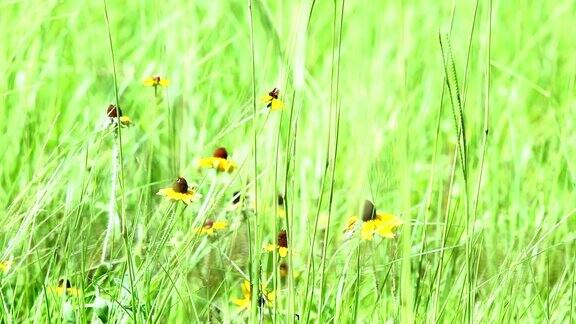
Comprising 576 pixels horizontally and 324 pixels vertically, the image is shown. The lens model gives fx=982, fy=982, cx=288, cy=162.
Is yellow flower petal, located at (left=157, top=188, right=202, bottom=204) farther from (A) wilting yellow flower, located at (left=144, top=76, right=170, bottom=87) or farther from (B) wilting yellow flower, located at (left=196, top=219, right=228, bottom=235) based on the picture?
(A) wilting yellow flower, located at (left=144, top=76, right=170, bottom=87)

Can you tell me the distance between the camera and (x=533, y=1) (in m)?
2.60

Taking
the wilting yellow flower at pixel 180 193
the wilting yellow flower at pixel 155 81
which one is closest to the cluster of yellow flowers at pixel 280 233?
the wilting yellow flower at pixel 180 193

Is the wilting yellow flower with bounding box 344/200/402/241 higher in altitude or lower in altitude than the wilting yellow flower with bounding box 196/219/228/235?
higher

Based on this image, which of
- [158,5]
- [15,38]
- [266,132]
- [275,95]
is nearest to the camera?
[275,95]

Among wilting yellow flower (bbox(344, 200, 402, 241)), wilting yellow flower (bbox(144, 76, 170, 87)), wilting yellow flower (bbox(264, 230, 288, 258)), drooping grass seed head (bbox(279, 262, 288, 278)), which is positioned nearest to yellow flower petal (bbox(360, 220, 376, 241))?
wilting yellow flower (bbox(344, 200, 402, 241))

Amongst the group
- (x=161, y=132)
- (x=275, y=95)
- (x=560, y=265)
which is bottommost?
(x=560, y=265)

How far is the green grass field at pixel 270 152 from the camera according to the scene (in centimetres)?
136

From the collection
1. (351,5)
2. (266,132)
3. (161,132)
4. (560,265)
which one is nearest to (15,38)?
(161,132)

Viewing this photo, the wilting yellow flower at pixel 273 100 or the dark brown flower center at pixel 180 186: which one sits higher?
the wilting yellow flower at pixel 273 100

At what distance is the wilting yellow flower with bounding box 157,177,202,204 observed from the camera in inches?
51.3

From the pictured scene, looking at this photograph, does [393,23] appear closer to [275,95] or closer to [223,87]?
[223,87]

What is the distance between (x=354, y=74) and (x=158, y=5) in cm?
64

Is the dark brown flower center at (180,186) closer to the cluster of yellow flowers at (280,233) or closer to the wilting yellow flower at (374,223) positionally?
the cluster of yellow flowers at (280,233)

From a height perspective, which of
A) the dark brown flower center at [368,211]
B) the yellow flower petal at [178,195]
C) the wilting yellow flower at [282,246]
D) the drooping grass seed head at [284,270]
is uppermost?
the yellow flower petal at [178,195]
